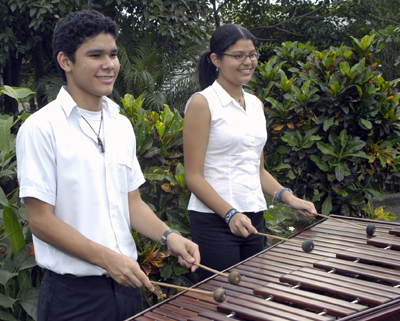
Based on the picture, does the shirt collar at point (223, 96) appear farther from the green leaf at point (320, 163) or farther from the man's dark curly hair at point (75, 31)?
the green leaf at point (320, 163)

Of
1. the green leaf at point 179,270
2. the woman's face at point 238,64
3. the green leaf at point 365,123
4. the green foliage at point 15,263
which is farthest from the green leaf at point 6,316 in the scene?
the green leaf at point 365,123

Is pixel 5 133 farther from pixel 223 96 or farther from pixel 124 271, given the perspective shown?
pixel 124 271

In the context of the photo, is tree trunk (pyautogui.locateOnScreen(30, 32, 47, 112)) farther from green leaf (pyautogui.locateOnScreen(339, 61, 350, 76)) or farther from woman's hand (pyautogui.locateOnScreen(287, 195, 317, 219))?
woman's hand (pyautogui.locateOnScreen(287, 195, 317, 219))

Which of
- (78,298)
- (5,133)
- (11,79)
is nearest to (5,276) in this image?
(5,133)

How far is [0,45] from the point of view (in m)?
8.45

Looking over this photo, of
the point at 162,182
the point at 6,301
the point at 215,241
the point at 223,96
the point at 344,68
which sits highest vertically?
the point at 344,68

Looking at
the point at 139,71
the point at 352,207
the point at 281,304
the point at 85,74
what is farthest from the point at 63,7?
the point at 281,304

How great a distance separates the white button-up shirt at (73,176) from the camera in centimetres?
172

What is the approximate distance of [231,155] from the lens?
2611 mm

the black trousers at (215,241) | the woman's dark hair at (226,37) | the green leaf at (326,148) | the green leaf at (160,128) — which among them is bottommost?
the black trousers at (215,241)

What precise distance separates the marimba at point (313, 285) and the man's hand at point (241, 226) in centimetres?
16

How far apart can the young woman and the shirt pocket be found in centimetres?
57

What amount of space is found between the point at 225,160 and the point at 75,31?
1145mm

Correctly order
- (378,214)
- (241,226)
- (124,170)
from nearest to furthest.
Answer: (124,170) → (241,226) → (378,214)
